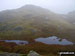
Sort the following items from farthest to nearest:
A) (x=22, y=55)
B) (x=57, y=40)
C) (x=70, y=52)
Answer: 1. (x=57, y=40)
2. (x=70, y=52)
3. (x=22, y=55)

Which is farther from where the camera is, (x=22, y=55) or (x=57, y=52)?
(x=57, y=52)

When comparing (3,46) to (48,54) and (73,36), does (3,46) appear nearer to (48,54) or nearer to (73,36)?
(48,54)

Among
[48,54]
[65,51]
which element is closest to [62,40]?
[65,51]

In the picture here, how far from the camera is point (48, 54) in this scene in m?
34.2

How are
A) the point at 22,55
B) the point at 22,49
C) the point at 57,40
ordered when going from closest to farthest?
1. the point at 22,55
2. the point at 22,49
3. the point at 57,40

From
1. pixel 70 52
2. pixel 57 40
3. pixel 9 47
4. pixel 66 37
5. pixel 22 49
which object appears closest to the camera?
pixel 70 52

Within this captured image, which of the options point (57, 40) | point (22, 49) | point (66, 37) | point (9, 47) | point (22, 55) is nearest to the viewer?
point (22, 55)

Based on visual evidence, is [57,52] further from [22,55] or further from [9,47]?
[9,47]

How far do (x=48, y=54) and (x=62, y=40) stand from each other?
15.4 meters

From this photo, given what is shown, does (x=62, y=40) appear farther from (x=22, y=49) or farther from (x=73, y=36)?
(x=22, y=49)

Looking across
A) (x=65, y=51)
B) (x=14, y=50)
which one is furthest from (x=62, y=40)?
(x=14, y=50)

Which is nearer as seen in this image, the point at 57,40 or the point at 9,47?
the point at 9,47

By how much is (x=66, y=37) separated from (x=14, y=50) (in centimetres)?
2387

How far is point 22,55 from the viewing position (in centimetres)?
3262
